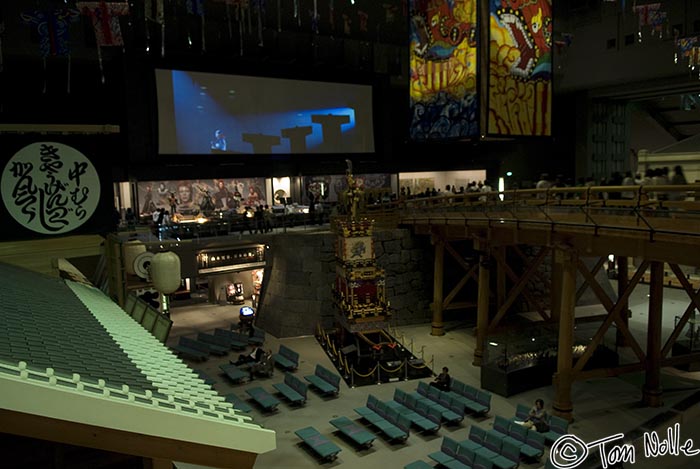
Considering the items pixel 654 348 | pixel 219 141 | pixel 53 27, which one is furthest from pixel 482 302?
pixel 53 27

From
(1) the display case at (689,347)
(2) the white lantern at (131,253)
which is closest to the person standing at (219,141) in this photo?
(2) the white lantern at (131,253)

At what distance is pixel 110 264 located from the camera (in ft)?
33.4

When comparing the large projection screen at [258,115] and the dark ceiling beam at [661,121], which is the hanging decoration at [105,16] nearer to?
the large projection screen at [258,115]

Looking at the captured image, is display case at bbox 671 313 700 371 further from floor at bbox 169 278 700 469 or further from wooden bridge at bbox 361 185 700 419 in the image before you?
wooden bridge at bbox 361 185 700 419

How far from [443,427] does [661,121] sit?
1167 inches

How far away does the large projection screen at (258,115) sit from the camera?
25.4 metres

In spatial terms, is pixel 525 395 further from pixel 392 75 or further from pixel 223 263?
pixel 392 75

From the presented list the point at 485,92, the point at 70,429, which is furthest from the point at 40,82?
the point at 70,429

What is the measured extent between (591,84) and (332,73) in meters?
14.6

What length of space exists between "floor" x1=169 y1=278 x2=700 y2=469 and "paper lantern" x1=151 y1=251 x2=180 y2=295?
4.44 m

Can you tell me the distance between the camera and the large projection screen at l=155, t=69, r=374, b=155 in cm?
2536

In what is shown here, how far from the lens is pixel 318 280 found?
74.1 ft

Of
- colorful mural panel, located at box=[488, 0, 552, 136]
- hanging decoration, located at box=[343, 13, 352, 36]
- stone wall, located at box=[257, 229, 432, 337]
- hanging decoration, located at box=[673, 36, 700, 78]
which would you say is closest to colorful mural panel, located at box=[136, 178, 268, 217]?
stone wall, located at box=[257, 229, 432, 337]

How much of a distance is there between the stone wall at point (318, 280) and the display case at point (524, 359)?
533 cm
